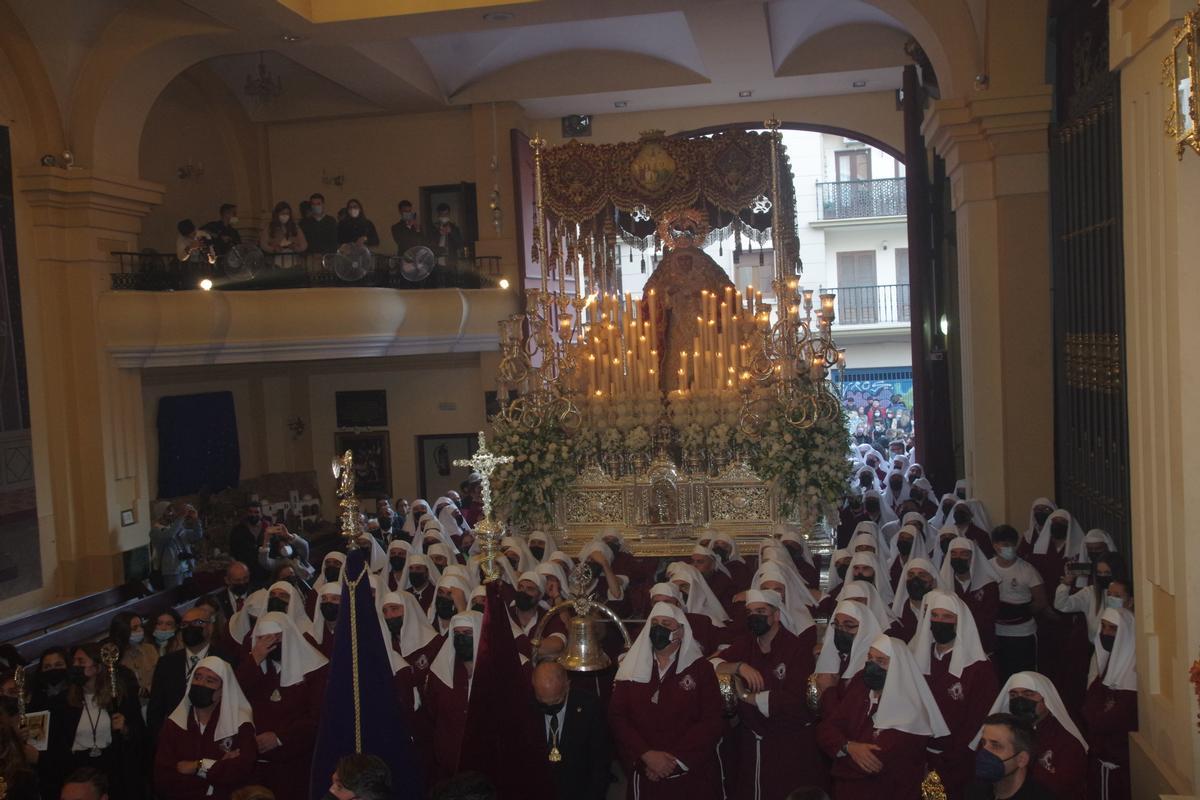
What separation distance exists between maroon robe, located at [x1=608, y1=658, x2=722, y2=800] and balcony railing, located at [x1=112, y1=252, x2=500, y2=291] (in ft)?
32.4

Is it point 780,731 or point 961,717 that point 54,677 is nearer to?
point 780,731

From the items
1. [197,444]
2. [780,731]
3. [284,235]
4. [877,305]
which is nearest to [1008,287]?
[780,731]

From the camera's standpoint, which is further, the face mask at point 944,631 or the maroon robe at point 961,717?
the face mask at point 944,631

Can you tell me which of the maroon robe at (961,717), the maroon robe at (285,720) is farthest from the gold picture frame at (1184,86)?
the maroon robe at (285,720)

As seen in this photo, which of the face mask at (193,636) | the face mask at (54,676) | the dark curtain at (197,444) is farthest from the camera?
the dark curtain at (197,444)

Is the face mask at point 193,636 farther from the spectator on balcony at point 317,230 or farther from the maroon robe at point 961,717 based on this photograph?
the spectator on balcony at point 317,230

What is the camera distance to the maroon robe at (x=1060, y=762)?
18.4ft

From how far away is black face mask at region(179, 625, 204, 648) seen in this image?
313 inches

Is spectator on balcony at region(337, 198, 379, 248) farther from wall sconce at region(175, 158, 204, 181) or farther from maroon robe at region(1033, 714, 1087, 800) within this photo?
maroon robe at region(1033, 714, 1087, 800)

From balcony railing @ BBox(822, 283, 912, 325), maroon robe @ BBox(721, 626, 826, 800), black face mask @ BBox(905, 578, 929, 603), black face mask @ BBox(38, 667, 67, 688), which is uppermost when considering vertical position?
balcony railing @ BBox(822, 283, 912, 325)

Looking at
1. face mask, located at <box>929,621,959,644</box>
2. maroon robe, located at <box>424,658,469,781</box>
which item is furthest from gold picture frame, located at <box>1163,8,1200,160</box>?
maroon robe, located at <box>424,658,469,781</box>

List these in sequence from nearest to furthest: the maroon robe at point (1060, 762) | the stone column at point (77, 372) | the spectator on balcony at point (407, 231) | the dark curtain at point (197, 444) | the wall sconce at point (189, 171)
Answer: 1. the maroon robe at point (1060, 762)
2. the stone column at point (77, 372)
3. the dark curtain at point (197, 444)
4. the spectator on balcony at point (407, 231)
5. the wall sconce at point (189, 171)

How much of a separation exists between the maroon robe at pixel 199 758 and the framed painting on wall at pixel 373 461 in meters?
13.3

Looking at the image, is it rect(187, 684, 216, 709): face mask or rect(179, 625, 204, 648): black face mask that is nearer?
rect(187, 684, 216, 709): face mask
